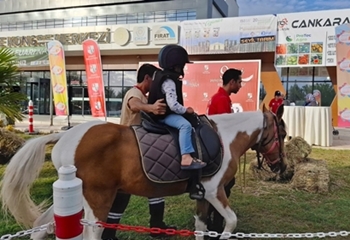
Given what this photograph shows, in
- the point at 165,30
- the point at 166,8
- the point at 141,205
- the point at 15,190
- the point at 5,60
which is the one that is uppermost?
the point at 166,8

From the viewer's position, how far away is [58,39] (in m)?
21.0

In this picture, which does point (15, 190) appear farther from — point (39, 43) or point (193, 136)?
point (39, 43)

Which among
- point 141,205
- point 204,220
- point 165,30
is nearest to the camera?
point 204,220

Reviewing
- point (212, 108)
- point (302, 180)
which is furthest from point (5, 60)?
point (302, 180)

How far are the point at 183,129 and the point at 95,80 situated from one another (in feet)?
42.6

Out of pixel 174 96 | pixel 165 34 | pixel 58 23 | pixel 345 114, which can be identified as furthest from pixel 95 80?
pixel 58 23

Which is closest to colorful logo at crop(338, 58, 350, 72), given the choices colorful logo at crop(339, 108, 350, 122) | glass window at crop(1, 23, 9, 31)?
colorful logo at crop(339, 108, 350, 122)

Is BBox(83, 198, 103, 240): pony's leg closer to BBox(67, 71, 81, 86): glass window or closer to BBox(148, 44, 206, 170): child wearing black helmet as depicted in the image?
BBox(148, 44, 206, 170): child wearing black helmet

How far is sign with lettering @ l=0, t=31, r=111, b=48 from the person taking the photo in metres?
19.9

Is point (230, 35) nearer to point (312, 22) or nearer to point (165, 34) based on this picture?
point (165, 34)

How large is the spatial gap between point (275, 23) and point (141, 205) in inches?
541

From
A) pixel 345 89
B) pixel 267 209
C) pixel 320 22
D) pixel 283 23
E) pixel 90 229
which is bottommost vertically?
pixel 267 209

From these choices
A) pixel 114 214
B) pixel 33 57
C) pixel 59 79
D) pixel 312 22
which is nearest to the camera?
pixel 114 214

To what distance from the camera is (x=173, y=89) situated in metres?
2.75
